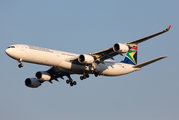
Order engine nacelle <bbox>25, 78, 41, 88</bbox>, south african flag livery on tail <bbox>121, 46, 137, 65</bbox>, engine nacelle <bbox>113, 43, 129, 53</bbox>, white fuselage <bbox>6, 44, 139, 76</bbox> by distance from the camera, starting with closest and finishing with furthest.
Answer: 1. engine nacelle <bbox>113, 43, 129, 53</bbox>
2. white fuselage <bbox>6, 44, 139, 76</bbox>
3. engine nacelle <bbox>25, 78, 41, 88</bbox>
4. south african flag livery on tail <bbox>121, 46, 137, 65</bbox>

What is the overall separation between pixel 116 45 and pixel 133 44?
2.45m

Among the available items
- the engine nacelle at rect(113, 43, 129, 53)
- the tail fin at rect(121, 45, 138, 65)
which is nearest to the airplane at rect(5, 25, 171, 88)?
the engine nacelle at rect(113, 43, 129, 53)

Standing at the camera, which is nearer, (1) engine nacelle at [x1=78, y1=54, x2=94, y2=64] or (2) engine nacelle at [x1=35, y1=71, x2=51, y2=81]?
(1) engine nacelle at [x1=78, y1=54, x2=94, y2=64]

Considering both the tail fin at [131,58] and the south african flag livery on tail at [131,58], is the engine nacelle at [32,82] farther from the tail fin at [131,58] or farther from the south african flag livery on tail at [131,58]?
the south african flag livery on tail at [131,58]

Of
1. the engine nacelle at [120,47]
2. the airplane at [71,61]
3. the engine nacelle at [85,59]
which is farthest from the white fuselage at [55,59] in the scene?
the engine nacelle at [120,47]

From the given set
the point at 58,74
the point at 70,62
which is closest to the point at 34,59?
the point at 70,62

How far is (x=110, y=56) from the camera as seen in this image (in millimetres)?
48688

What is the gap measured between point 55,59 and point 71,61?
2.53 m

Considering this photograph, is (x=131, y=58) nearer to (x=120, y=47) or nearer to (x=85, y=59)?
(x=85, y=59)

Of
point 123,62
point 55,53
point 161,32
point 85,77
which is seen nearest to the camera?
point 161,32

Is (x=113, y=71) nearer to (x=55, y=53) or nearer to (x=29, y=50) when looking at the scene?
(x=55, y=53)

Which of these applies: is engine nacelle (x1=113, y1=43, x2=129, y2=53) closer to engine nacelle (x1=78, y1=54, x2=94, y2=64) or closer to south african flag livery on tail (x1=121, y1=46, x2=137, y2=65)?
engine nacelle (x1=78, y1=54, x2=94, y2=64)

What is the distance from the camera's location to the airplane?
1778 inches

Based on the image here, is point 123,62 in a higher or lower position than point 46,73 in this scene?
higher
